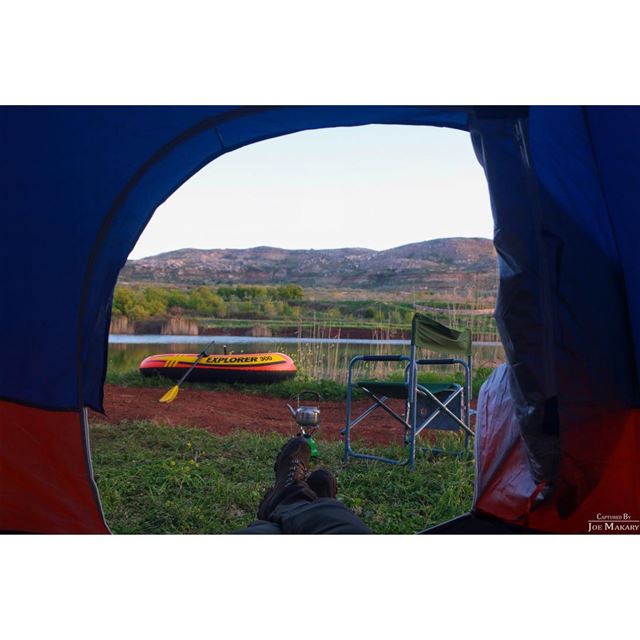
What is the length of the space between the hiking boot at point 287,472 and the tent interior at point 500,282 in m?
0.55

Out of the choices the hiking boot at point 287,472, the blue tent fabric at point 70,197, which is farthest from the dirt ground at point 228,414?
the blue tent fabric at point 70,197

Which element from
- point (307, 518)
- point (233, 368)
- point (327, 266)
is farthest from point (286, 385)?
point (327, 266)

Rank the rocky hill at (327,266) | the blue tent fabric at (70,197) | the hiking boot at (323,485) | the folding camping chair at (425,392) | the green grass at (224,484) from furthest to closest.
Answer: the rocky hill at (327,266), the folding camping chair at (425,392), the green grass at (224,484), the hiking boot at (323,485), the blue tent fabric at (70,197)

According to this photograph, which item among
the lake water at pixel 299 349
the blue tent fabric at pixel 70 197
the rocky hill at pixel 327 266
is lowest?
the lake water at pixel 299 349

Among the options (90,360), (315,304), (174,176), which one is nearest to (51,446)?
(90,360)

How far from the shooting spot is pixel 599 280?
2111mm

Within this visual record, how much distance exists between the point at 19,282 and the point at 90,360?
94 centimetres

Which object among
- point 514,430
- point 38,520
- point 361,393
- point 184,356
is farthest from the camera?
point 184,356

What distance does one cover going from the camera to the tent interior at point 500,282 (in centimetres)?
206

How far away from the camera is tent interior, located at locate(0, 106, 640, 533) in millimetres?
2059

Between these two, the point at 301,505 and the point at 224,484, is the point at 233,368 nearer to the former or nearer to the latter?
the point at 224,484

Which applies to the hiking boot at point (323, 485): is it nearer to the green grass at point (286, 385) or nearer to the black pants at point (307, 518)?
the black pants at point (307, 518)

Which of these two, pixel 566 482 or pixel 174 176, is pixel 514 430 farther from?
pixel 174 176

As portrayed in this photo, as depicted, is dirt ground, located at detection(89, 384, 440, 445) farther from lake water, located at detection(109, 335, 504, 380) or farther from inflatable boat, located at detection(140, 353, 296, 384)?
lake water, located at detection(109, 335, 504, 380)
